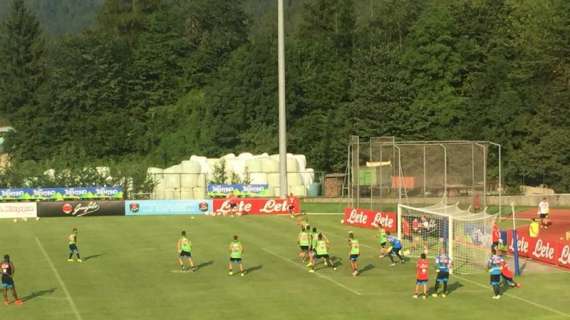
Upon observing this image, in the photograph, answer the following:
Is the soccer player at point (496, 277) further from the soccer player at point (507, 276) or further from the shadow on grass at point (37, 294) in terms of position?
the shadow on grass at point (37, 294)

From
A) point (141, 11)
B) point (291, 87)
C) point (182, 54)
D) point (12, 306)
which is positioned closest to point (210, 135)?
point (291, 87)

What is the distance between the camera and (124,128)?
116m

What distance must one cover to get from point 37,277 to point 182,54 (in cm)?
9168

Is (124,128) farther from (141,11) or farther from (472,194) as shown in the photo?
(472,194)

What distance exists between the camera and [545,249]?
134ft

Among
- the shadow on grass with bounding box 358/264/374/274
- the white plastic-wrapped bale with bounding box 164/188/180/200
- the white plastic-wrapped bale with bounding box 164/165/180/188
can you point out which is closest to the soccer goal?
the shadow on grass with bounding box 358/264/374/274

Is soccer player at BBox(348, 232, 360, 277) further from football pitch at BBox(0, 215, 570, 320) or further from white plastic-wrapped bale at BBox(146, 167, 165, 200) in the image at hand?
white plastic-wrapped bale at BBox(146, 167, 165, 200)

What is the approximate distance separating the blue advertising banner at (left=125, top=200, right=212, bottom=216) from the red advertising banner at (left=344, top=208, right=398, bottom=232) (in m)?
13.1

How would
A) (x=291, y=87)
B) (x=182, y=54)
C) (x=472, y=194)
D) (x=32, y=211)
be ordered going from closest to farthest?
(x=472, y=194) < (x=32, y=211) < (x=291, y=87) < (x=182, y=54)

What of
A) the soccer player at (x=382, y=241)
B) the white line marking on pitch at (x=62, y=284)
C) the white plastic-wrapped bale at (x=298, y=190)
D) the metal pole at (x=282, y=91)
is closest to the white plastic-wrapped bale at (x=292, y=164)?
the white plastic-wrapped bale at (x=298, y=190)

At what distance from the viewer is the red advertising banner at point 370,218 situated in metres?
53.1

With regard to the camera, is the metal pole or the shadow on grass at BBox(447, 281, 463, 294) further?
the metal pole

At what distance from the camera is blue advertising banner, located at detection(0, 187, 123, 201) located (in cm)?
7188

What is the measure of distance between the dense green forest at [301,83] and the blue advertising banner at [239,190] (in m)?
23.1
